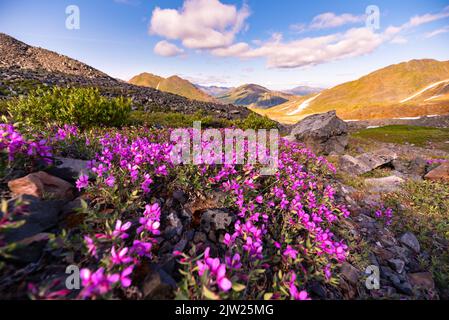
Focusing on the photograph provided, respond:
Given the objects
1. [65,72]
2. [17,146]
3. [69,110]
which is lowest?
[17,146]

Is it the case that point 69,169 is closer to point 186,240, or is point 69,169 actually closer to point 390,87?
point 186,240

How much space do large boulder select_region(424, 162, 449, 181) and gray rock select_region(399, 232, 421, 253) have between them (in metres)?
6.95

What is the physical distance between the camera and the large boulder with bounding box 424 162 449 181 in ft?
34.5

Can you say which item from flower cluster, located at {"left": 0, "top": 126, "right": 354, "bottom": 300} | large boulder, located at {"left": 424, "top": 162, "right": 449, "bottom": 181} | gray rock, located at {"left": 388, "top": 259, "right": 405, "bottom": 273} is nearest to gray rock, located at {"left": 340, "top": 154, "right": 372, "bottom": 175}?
large boulder, located at {"left": 424, "top": 162, "right": 449, "bottom": 181}

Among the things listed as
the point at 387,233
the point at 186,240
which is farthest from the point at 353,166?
the point at 186,240

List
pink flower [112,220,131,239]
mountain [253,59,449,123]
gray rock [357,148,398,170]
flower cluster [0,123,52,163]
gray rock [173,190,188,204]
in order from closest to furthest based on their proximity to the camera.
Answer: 1. pink flower [112,220,131,239]
2. flower cluster [0,123,52,163]
3. gray rock [173,190,188,204]
4. gray rock [357,148,398,170]
5. mountain [253,59,449,123]

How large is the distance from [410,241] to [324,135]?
1027 cm

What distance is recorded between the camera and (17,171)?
10.7ft

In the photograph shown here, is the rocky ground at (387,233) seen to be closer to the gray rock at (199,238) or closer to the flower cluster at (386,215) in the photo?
the flower cluster at (386,215)

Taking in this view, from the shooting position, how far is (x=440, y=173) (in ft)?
34.9

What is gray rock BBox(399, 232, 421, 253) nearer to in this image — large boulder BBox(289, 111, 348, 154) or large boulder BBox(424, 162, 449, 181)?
large boulder BBox(424, 162, 449, 181)
